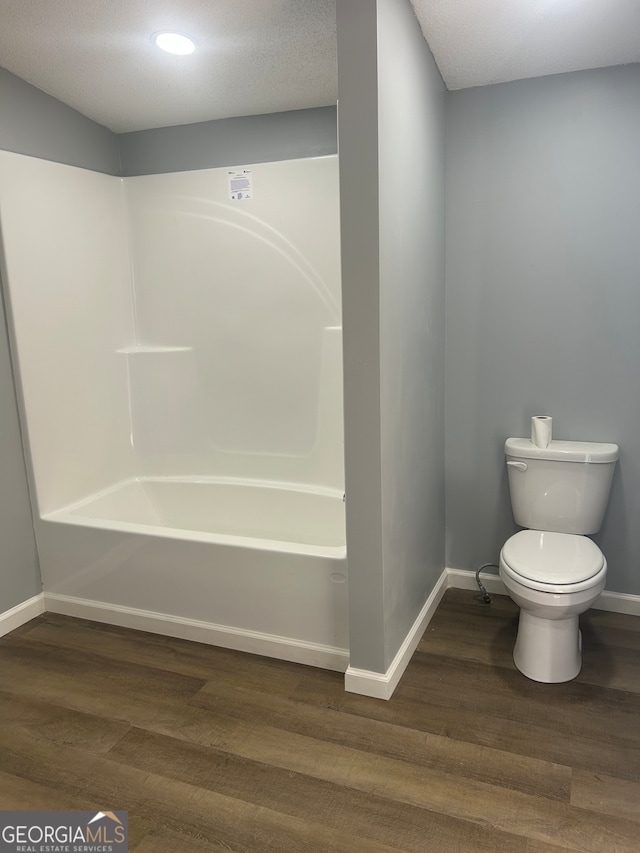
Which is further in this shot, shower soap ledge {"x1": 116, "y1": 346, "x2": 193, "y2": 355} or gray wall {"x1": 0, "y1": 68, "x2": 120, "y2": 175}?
shower soap ledge {"x1": 116, "y1": 346, "x2": 193, "y2": 355}

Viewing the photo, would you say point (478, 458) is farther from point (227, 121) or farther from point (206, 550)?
point (227, 121)

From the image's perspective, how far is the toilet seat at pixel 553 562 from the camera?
7.00 feet

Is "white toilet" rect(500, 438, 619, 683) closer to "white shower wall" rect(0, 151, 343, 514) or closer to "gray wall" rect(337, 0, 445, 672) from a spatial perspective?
"gray wall" rect(337, 0, 445, 672)

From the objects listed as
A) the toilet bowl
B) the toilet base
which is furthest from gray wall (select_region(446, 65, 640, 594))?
the toilet base

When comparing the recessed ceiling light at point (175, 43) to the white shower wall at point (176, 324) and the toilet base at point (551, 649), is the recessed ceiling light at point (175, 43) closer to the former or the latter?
the white shower wall at point (176, 324)

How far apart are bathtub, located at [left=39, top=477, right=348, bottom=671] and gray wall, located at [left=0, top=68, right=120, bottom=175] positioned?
161cm

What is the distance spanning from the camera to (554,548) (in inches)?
93.0

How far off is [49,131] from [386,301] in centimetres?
187

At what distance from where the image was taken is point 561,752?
190 centimetres

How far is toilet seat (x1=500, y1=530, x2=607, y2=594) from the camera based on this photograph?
7.00 ft

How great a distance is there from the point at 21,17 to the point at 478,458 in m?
2.45

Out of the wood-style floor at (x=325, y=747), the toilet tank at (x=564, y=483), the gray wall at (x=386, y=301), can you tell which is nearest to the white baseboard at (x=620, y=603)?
the wood-style floor at (x=325, y=747)

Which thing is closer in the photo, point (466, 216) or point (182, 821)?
point (182, 821)

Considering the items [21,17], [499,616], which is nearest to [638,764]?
[499,616]
